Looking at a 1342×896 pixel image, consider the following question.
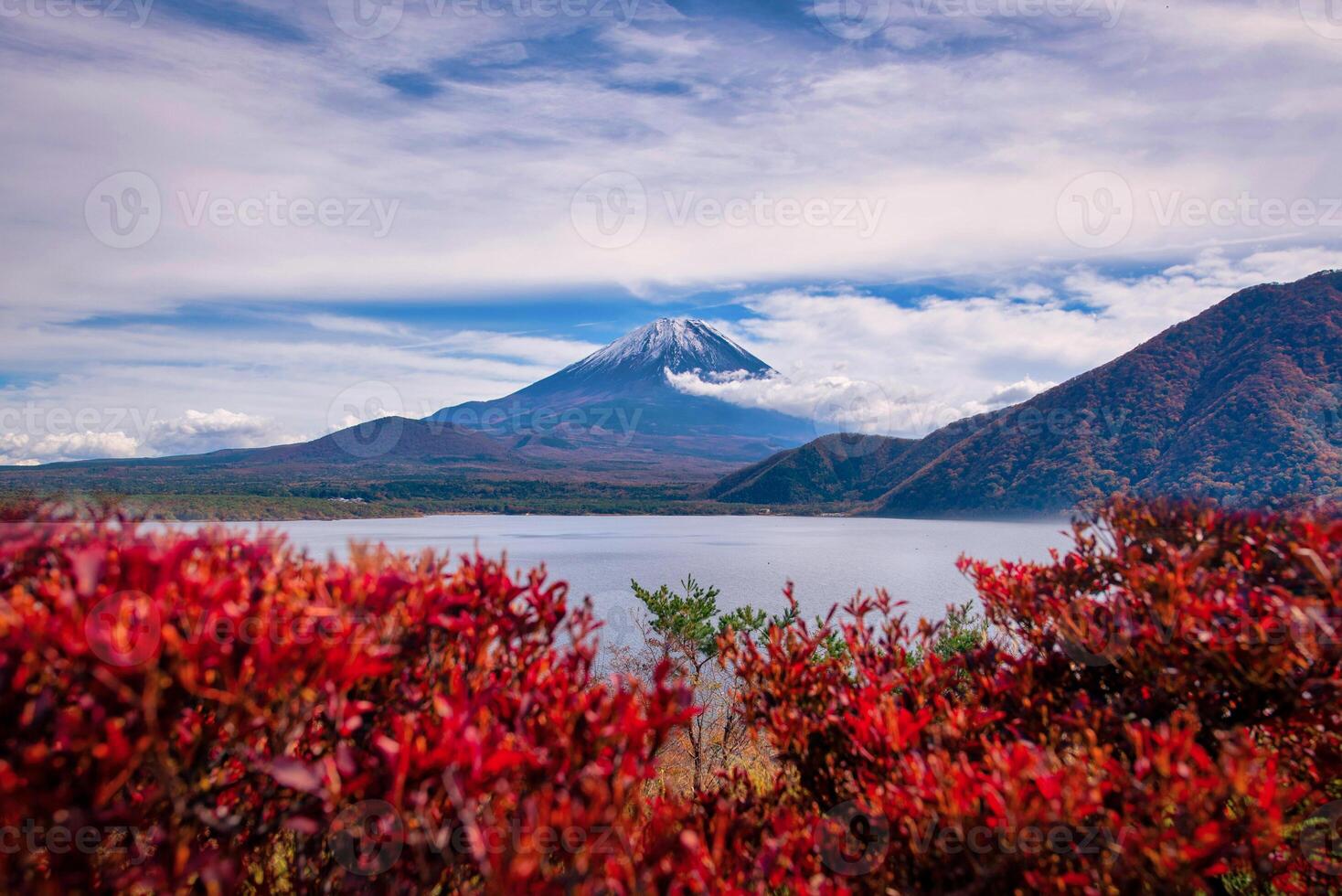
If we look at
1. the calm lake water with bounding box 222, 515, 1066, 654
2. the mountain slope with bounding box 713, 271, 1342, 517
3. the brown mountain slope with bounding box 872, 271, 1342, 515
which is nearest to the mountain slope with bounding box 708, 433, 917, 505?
the mountain slope with bounding box 713, 271, 1342, 517

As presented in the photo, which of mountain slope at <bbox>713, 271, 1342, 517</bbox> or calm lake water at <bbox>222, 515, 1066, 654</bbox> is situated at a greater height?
mountain slope at <bbox>713, 271, 1342, 517</bbox>

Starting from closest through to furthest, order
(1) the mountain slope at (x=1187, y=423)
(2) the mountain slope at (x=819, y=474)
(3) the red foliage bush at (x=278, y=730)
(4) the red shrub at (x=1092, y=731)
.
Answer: (3) the red foliage bush at (x=278, y=730) → (4) the red shrub at (x=1092, y=731) → (1) the mountain slope at (x=1187, y=423) → (2) the mountain slope at (x=819, y=474)

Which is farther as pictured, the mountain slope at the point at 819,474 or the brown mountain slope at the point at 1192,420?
the mountain slope at the point at 819,474

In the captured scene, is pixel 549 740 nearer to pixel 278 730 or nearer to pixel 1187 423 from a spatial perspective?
pixel 278 730

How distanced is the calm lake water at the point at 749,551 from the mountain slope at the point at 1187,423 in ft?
19.8

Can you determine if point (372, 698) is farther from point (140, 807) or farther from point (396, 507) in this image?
point (396, 507)

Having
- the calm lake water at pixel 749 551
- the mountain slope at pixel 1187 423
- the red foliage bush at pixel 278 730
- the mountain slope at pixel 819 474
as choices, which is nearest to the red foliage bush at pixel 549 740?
the red foliage bush at pixel 278 730

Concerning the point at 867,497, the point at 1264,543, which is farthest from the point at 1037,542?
the point at 867,497

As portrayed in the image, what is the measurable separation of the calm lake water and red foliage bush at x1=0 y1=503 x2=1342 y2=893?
619 millimetres

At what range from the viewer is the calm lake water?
31531 millimetres

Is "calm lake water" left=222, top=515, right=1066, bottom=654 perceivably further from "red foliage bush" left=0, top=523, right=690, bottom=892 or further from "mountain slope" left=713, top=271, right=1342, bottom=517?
"mountain slope" left=713, top=271, right=1342, bottom=517

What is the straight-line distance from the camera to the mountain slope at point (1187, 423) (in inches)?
2235

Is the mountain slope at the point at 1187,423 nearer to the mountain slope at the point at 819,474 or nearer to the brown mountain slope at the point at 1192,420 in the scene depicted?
the brown mountain slope at the point at 1192,420

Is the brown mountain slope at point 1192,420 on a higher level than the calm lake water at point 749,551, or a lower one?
higher
